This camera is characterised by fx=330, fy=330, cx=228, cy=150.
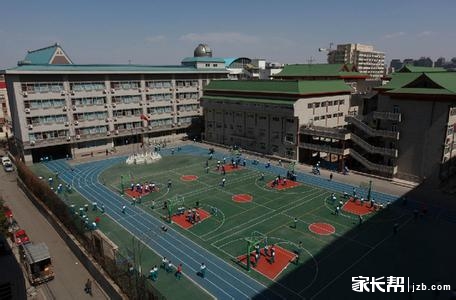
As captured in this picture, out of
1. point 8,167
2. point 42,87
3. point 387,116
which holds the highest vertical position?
point 42,87

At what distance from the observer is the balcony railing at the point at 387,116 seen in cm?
5265

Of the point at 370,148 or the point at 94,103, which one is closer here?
the point at 370,148

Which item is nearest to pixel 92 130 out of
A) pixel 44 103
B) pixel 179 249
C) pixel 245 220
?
pixel 44 103

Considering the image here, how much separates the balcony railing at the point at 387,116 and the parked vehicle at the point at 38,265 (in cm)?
5080

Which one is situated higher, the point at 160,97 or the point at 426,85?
the point at 426,85

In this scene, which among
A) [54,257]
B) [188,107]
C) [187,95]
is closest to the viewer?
[54,257]

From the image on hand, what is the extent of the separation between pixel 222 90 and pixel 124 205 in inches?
1774

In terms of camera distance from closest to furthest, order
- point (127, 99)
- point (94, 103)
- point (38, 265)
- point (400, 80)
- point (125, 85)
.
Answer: point (38, 265)
point (400, 80)
point (94, 103)
point (125, 85)
point (127, 99)

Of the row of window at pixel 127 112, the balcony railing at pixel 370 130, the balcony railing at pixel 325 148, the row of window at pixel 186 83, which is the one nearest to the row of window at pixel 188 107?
the row of window at pixel 186 83

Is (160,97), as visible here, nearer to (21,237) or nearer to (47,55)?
(47,55)

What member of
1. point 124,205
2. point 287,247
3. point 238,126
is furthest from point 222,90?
point 287,247

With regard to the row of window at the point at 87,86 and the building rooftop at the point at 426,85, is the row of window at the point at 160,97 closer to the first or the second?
the row of window at the point at 87,86

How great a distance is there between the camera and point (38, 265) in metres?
29.6

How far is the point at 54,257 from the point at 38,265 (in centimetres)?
520
